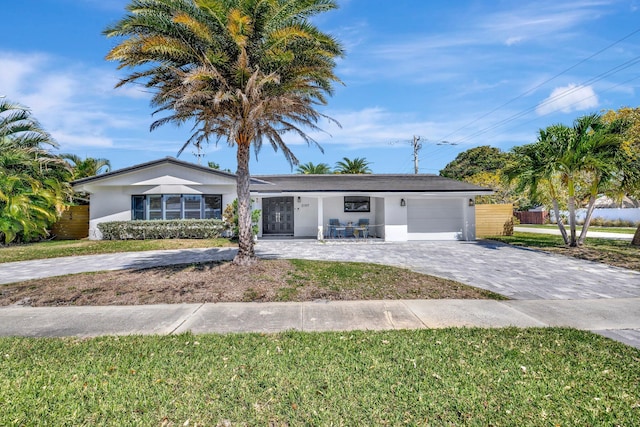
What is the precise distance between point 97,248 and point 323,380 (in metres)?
15.2

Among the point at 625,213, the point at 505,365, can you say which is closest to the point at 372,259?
the point at 505,365

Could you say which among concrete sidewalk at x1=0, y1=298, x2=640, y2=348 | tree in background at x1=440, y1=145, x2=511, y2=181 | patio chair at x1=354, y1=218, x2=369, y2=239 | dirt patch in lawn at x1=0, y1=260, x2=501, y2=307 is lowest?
concrete sidewalk at x1=0, y1=298, x2=640, y2=348

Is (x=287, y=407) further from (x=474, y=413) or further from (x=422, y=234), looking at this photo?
(x=422, y=234)

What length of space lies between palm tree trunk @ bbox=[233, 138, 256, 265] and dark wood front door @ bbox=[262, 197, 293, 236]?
37.5 ft

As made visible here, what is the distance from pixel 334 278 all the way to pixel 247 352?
4312 mm

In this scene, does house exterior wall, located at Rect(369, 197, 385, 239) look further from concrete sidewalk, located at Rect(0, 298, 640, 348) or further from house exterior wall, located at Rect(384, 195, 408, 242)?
concrete sidewalk, located at Rect(0, 298, 640, 348)

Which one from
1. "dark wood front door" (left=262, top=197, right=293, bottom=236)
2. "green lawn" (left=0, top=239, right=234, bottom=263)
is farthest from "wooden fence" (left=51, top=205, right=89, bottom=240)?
"dark wood front door" (left=262, top=197, right=293, bottom=236)

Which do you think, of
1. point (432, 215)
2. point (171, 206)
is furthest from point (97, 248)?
point (432, 215)

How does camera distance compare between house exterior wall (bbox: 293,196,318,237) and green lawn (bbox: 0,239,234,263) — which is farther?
house exterior wall (bbox: 293,196,318,237)

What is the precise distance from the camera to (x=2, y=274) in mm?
9438

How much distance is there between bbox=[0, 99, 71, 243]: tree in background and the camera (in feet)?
49.8

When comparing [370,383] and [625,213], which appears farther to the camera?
[625,213]

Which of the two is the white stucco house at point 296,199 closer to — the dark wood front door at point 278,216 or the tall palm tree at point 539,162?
the dark wood front door at point 278,216

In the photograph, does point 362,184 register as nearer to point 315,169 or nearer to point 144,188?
point 144,188
